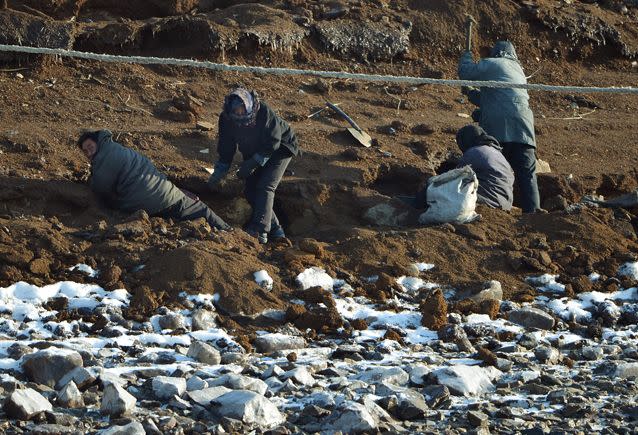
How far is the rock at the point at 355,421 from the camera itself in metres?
6.18

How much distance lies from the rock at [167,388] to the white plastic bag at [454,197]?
3.82 m

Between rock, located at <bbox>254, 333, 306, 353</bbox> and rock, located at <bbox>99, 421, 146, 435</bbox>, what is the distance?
5.46ft

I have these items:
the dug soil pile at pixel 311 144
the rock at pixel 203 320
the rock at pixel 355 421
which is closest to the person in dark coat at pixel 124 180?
the dug soil pile at pixel 311 144

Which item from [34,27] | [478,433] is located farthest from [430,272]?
[34,27]

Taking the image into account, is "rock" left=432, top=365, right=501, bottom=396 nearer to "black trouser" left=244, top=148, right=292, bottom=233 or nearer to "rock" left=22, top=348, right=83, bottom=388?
"rock" left=22, top=348, right=83, bottom=388

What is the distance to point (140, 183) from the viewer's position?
32.0 feet

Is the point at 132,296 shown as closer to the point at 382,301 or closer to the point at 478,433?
the point at 382,301

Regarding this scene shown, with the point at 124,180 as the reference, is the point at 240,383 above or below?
below

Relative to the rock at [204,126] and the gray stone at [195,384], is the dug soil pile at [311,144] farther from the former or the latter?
the gray stone at [195,384]

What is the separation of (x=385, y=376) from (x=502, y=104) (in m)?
4.97

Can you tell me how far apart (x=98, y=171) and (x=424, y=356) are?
3.42 m

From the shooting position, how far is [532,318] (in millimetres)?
8383

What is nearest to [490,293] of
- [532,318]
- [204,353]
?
[532,318]

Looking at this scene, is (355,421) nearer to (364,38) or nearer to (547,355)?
(547,355)
